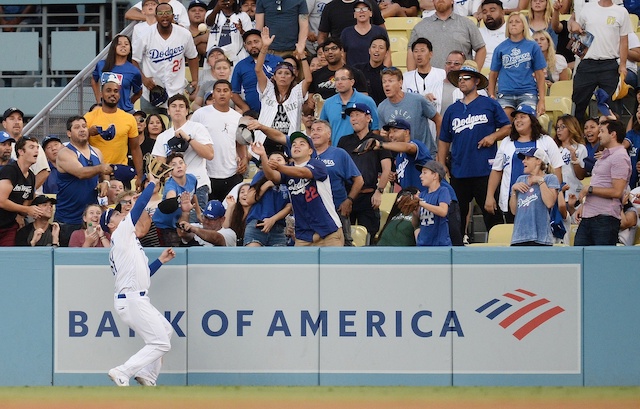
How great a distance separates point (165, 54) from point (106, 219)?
4576mm

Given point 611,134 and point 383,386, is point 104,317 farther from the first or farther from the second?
point 611,134

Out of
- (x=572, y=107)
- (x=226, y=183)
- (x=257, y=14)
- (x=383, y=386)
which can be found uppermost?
(x=257, y=14)

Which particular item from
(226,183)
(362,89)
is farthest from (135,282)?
(362,89)

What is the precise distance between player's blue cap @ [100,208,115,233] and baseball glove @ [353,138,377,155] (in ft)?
8.65

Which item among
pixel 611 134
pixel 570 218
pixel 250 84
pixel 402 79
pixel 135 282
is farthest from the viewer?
pixel 250 84

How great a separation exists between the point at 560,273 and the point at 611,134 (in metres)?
1.91

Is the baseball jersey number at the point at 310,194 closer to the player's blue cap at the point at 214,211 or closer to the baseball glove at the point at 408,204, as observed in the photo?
the baseball glove at the point at 408,204

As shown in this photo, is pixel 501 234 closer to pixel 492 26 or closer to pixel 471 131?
pixel 471 131

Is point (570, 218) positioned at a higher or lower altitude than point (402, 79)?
lower

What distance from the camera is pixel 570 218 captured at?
41.0 feet

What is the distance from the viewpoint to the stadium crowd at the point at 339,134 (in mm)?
11242

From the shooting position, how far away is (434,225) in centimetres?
1089

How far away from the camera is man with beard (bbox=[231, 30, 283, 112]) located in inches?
585

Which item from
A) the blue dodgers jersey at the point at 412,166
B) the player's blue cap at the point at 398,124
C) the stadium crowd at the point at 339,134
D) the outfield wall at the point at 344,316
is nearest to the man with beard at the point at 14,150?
the stadium crowd at the point at 339,134
